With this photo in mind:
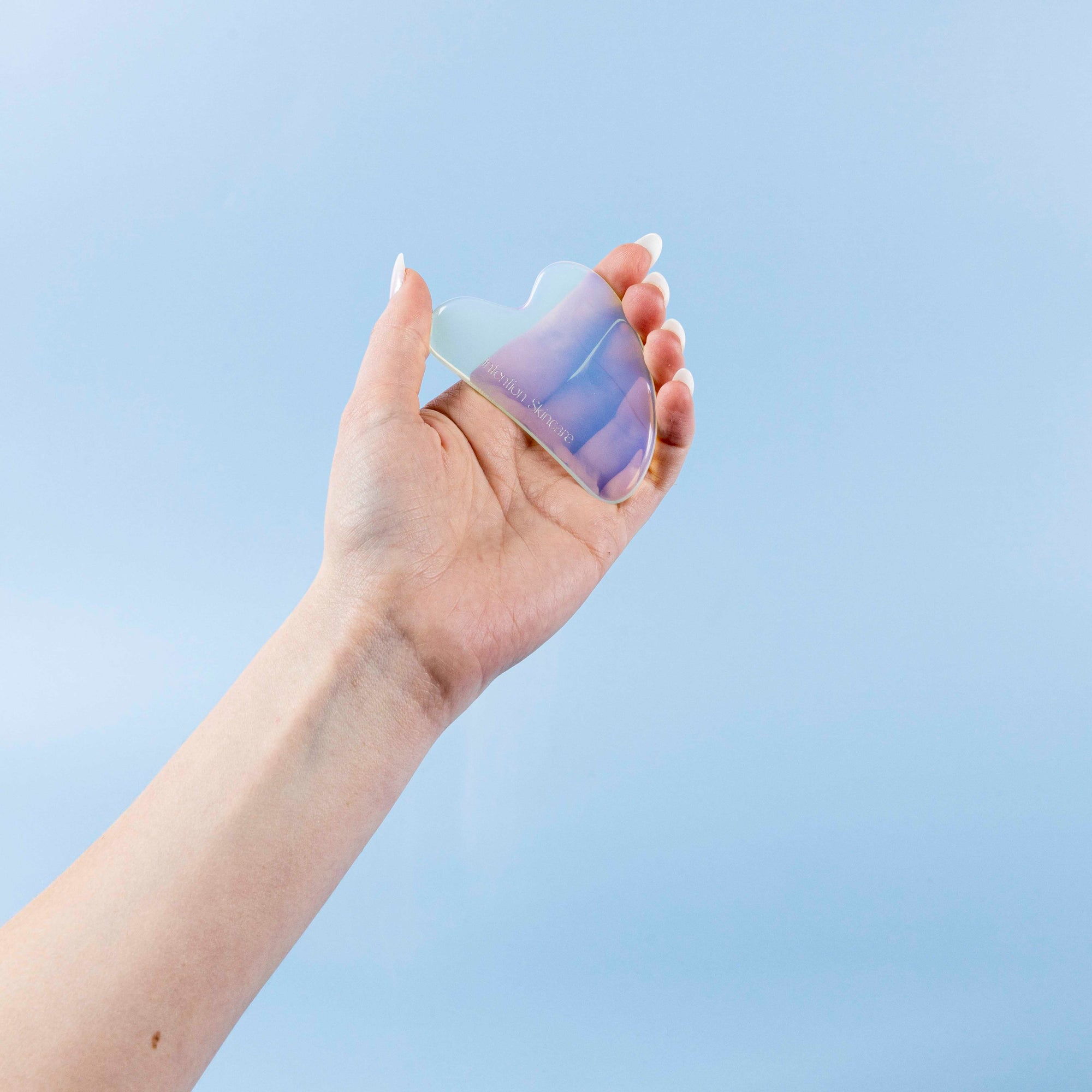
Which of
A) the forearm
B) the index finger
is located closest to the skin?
the forearm

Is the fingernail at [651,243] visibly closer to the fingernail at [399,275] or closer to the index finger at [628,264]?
the index finger at [628,264]

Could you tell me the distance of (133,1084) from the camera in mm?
1188

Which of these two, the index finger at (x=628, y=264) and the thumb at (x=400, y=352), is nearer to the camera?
the thumb at (x=400, y=352)

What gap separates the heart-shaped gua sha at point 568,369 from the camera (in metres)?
1.90

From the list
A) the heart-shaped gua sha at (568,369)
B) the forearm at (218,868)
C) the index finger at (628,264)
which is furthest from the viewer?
the index finger at (628,264)

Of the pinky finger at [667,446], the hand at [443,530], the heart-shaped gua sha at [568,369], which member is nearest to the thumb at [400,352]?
the hand at [443,530]

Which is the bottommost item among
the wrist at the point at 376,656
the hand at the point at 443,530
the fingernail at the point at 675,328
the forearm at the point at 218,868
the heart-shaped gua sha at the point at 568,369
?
the forearm at the point at 218,868

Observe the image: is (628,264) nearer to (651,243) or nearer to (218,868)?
(651,243)

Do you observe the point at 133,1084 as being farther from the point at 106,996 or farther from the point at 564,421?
the point at 564,421

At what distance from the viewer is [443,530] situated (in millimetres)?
1626

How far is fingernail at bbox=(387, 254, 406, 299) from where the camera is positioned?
5.54ft

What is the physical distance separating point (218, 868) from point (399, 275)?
1.21 m

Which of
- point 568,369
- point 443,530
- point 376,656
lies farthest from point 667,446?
point 376,656

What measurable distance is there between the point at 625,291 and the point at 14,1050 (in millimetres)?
1993
